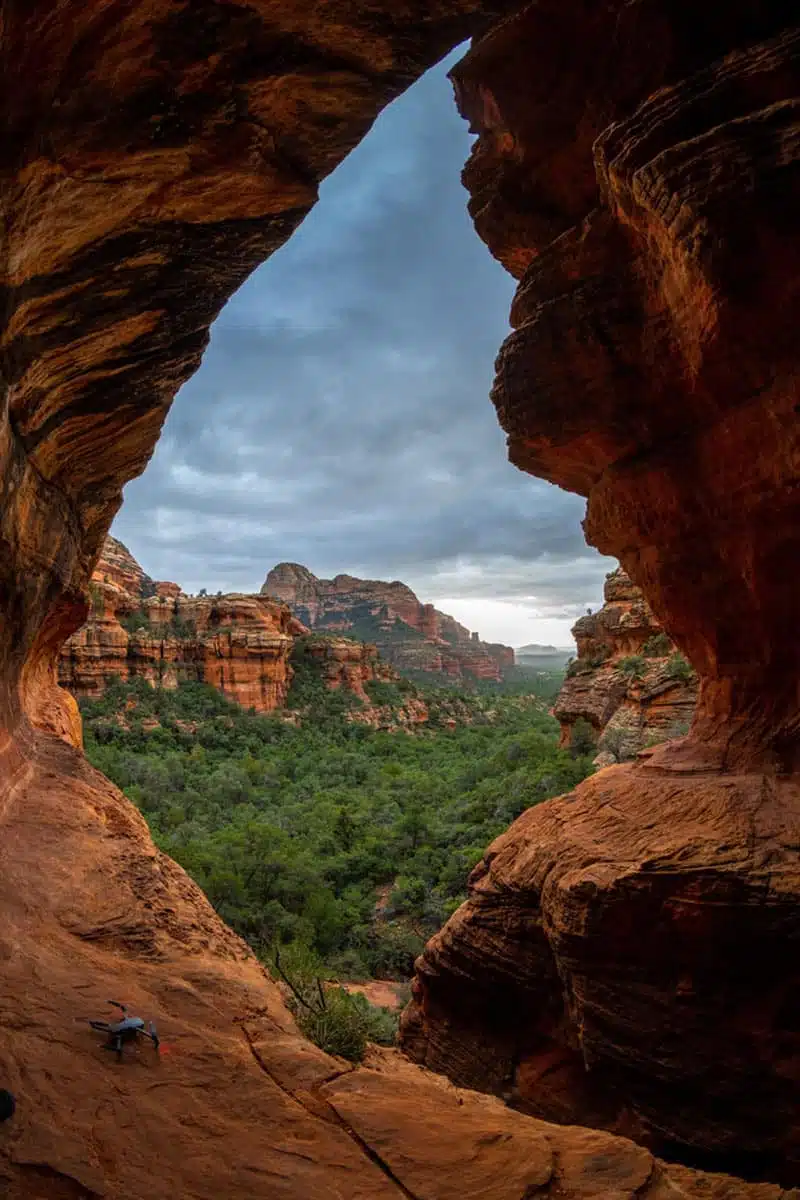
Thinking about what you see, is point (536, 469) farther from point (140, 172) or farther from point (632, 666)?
point (632, 666)

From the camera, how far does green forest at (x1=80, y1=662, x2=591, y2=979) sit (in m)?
18.6

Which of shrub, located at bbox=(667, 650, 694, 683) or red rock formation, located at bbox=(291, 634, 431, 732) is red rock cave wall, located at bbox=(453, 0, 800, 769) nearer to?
shrub, located at bbox=(667, 650, 694, 683)

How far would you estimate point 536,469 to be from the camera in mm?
9750

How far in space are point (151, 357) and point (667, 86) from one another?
7.01 metres

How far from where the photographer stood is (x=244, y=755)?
41531 millimetres

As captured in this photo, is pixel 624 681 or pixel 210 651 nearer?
pixel 624 681

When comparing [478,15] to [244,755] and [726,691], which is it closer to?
[726,691]

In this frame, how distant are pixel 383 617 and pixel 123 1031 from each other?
450ft

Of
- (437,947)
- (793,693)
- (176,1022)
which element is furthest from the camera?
(437,947)

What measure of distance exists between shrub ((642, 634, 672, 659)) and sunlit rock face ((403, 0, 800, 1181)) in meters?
14.2

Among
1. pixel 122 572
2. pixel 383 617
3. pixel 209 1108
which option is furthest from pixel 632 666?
pixel 383 617

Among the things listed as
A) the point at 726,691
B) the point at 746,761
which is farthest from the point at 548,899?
the point at 726,691

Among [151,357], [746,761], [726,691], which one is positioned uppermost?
[151,357]

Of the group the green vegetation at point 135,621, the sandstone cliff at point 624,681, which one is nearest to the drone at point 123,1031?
the sandstone cliff at point 624,681
